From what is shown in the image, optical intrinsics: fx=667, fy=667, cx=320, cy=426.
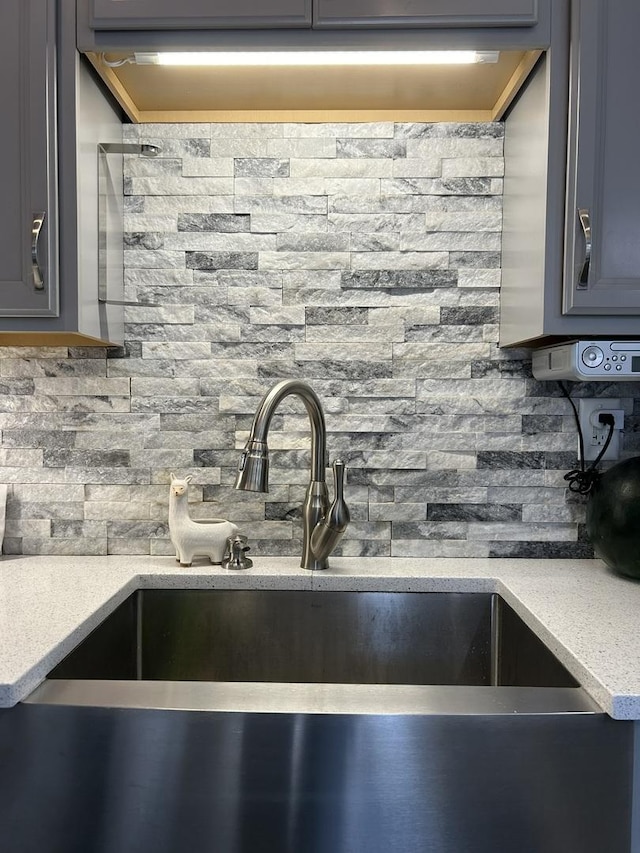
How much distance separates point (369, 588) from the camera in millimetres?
1356

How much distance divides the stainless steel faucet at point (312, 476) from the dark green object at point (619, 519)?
1.66 ft

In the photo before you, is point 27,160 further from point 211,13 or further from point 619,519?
point 619,519

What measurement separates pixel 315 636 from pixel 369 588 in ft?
0.49

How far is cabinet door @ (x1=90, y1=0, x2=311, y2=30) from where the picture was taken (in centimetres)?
A: 118

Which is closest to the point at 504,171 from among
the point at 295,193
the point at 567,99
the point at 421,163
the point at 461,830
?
the point at 421,163

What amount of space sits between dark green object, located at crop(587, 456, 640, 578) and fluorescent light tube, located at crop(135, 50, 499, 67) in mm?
833

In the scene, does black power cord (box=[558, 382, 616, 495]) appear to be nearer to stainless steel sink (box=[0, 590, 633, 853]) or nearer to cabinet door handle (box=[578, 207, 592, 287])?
cabinet door handle (box=[578, 207, 592, 287])

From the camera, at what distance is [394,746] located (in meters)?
0.85

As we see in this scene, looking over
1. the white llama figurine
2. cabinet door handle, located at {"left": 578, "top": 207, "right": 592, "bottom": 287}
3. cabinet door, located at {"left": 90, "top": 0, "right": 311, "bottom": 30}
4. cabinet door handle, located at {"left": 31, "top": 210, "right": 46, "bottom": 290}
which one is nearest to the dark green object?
cabinet door handle, located at {"left": 578, "top": 207, "right": 592, "bottom": 287}

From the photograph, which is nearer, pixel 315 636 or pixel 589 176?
pixel 589 176

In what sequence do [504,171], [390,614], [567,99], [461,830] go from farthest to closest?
[504,171] → [390,614] → [567,99] → [461,830]

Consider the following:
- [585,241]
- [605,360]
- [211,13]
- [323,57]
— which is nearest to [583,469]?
[605,360]

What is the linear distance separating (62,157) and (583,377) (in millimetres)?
1037

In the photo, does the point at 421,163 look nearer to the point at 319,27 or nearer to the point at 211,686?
the point at 319,27
